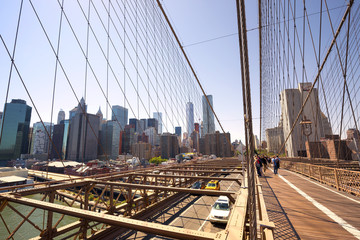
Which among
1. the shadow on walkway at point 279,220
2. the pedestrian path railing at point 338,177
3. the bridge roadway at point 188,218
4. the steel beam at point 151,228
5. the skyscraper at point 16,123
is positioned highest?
the skyscraper at point 16,123

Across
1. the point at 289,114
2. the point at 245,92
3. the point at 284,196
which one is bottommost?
the point at 284,196

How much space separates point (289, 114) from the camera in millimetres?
71250

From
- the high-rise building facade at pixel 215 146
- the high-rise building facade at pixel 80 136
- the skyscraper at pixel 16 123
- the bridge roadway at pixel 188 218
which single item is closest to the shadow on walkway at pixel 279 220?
the bridge roadway at pixel 188 218

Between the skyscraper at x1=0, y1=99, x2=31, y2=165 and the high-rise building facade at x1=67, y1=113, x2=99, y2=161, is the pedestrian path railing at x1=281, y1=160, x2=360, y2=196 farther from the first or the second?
the skyscraper at x1=0, y1=99, x2=31, y2=165

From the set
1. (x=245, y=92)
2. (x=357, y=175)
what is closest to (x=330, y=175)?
(x=357, y=175)

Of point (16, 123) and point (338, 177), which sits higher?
point (16, 123)

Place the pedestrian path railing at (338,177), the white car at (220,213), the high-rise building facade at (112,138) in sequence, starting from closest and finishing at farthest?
the pedestrian path railing at (338,177)
the white car at (220,213)
the high-rise building facade at (112,138)

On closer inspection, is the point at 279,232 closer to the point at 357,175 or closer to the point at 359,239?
the point at 359,239

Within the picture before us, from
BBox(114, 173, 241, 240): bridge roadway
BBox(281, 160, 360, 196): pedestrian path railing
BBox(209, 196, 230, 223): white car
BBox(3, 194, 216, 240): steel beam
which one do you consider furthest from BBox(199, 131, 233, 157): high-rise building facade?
BBox(3, 194, 216, 240): steel beam

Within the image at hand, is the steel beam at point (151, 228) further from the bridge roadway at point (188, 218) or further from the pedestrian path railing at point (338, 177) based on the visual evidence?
the pedestrian path railing at point (338, 177)

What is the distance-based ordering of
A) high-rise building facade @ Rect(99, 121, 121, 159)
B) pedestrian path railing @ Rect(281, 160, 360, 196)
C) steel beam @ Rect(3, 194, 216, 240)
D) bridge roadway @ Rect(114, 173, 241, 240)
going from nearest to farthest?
steel beam @ Rect(3, 194, 216, 240) → pedestrian path railing @ Rect(281, 160, 360, 196) → bridge roadway @ Rect(114, 173, 241, 240) → high-rise building facade @ Rect(99, 121, 121, 159)

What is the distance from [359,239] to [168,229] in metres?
5.67

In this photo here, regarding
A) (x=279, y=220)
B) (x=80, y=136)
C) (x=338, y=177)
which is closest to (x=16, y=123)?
(x=80, y=136)

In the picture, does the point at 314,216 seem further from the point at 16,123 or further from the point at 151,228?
the point at 16,123
